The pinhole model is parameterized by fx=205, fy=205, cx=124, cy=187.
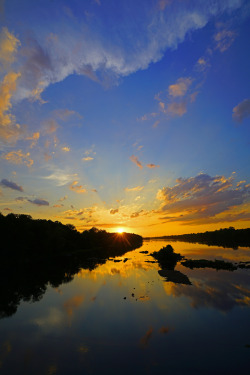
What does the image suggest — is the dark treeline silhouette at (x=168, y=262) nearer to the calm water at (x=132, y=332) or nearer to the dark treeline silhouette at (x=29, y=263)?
the calm water at (x=132, y=332)

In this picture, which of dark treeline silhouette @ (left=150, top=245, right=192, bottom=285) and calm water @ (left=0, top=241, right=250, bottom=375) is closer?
calm water @ (left=0, top=241, right=250, bottom=375)

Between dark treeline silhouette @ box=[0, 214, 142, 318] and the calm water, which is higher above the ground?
dark treeline silhouette @ box=[0, 214, 142, 318]

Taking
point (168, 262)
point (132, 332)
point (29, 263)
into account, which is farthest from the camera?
point (168, 262)

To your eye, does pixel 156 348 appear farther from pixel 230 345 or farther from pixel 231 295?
pixel 231 295

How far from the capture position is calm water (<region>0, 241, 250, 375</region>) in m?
17.8

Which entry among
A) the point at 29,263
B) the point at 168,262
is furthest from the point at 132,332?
the point at 29,263

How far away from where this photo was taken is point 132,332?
78.4 feet

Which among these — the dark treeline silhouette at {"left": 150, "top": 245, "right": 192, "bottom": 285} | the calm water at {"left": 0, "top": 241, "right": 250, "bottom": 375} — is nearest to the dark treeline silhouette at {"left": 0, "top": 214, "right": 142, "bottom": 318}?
the calm water at {"left": 0, "top": 241, "right": 250, "bottom": 375}

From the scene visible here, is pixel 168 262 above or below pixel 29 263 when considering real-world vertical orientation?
below

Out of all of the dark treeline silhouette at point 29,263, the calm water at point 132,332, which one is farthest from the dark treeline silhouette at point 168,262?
the dark treeline silhouette at point 29,263

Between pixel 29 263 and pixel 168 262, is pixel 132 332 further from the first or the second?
pixel 29 263

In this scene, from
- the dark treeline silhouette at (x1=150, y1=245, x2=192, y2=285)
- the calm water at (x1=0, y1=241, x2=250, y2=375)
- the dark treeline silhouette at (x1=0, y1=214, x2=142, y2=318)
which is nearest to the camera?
the calm water at (x1=0, y1=241, x2=250, y2=375)

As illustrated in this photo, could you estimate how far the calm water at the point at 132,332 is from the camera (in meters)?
17.8

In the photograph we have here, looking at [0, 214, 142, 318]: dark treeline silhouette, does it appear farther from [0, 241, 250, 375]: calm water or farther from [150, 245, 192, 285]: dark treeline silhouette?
[150, 245, 192, 285]: dark treeline silhouette
